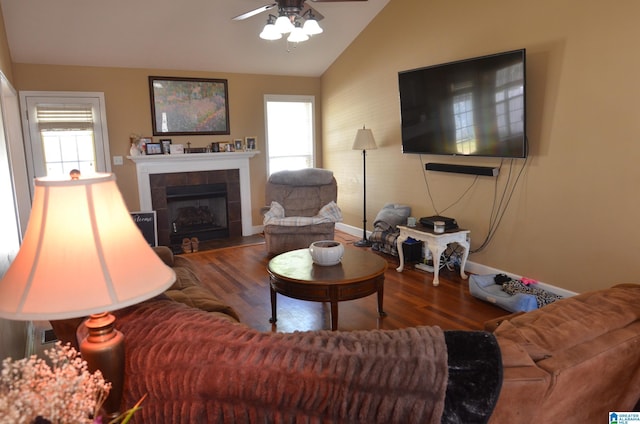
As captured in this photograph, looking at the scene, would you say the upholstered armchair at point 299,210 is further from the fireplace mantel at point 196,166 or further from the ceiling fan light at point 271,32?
the ceiling fan light at point 271,32

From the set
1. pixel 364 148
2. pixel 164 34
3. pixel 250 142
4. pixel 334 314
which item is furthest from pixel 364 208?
pixel 164 34

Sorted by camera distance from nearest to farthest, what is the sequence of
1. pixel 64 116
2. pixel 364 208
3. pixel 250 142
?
pixel 64 116 < pixel 364 208 < pixel 250 142

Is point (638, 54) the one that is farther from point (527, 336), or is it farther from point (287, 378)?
point (287, 378)

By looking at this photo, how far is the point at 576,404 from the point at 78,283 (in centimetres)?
137

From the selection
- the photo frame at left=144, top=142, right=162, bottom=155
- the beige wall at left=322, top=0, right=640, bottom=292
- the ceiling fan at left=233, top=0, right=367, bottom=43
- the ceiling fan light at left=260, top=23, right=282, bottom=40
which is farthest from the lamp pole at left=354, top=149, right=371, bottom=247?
the photo frame at left=144, top=142, right=162, bottom=155

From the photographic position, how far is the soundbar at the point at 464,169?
4.19 m

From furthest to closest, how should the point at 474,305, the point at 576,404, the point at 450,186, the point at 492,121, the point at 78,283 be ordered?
the point at 450,186 < the point at 492,121 < the point at 474,305 < the point at 576,404 < the point at 78,283

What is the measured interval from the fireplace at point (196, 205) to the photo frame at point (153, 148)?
12.1 inches

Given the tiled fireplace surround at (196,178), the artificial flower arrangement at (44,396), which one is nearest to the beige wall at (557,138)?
the tiled fireplace surround at (196,178)

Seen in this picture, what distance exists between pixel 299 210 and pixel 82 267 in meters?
4.55

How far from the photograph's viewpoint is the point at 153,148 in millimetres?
5750

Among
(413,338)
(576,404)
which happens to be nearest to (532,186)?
(576,404)

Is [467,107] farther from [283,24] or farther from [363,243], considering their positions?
[363,243]

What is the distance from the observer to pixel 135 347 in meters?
1.25
